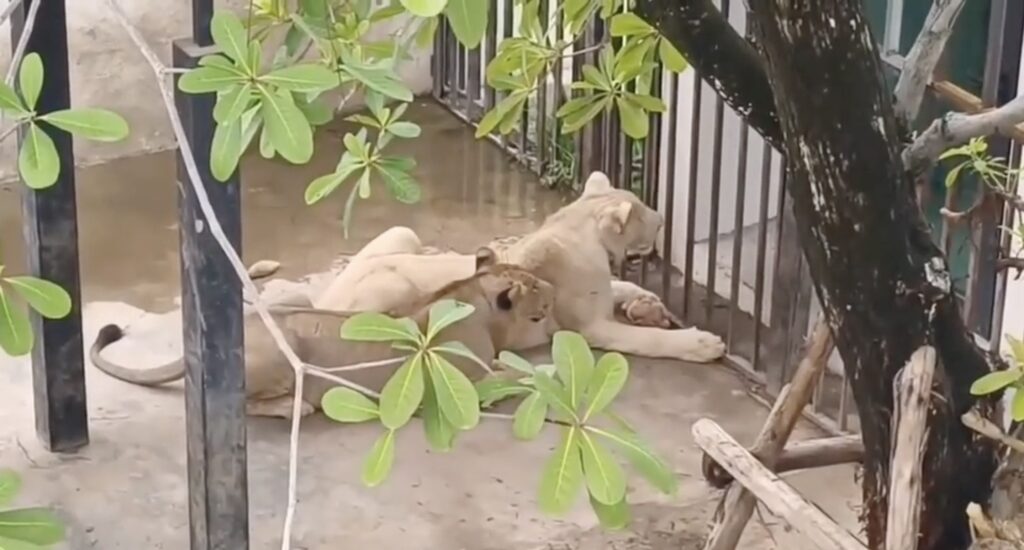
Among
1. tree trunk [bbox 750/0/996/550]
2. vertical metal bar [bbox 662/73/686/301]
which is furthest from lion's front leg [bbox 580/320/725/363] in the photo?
tree trunk [bbox 750/0/996/550]

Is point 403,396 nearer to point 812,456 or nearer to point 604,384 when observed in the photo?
point 604,384

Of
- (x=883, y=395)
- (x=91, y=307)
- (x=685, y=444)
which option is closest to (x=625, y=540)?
(x=685, y=444)

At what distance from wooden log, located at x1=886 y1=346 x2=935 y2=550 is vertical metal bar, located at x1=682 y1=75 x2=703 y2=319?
1.93 metres

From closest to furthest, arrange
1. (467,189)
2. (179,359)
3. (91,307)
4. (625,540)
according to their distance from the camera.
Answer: (625,540), (179,359), (91,307), (467,189)

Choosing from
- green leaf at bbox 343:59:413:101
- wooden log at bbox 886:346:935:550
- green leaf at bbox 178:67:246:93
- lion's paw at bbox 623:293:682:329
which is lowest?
lion's paw at bbox 623:293:682:329

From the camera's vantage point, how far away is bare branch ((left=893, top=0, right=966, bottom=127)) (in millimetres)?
1911

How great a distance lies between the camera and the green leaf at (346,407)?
1.50m

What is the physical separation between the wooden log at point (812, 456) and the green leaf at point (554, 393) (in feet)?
3.10

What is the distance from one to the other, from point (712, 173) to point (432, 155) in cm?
128

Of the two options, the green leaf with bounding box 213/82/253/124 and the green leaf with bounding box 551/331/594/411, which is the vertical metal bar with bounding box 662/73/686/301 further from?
the green leaf with bounding box 213/82/253/124

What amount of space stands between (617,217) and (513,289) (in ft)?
1.24

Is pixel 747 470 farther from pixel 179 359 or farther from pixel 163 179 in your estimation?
pixel 163 179

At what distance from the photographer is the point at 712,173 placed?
154 inches

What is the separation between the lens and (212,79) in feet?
4.55
